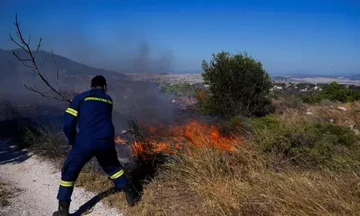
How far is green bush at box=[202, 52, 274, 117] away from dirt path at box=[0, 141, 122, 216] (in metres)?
8.67

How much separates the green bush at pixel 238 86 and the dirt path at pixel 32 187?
8.67m

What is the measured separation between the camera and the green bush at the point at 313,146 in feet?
17.7

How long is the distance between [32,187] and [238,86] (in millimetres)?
10918

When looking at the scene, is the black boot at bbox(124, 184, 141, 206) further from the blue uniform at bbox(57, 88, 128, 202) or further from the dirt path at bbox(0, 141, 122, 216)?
the blue uniform at bbox(57, 88, 128, 202)

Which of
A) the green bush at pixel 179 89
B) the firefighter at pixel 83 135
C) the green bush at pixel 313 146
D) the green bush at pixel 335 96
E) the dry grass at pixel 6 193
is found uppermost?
the firefighter at pixel 83 135

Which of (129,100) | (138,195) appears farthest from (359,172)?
(129,100)

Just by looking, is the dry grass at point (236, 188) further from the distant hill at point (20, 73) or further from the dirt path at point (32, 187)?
the distant hill at point (20, 73)

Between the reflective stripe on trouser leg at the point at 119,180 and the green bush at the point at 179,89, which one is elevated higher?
the reflective stripe on trouser leg at the point at 119,180

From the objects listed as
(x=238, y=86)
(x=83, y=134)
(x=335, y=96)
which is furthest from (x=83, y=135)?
(x=335, y=96)

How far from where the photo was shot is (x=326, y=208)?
3232 millimetres

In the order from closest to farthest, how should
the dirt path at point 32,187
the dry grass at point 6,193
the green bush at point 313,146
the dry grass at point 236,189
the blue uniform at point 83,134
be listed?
the dry grass at point 236,189 → the blue uniform at point 83,134 → the dirt path at point 32,187 → the dry grass at point 6,193 → the green bush at point 313,146

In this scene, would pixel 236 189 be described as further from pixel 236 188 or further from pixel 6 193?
pixel 6 193

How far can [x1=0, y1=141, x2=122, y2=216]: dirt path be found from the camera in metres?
4.97

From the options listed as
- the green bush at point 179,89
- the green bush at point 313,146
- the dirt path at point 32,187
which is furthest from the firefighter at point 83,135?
the green bush at point 179,89
